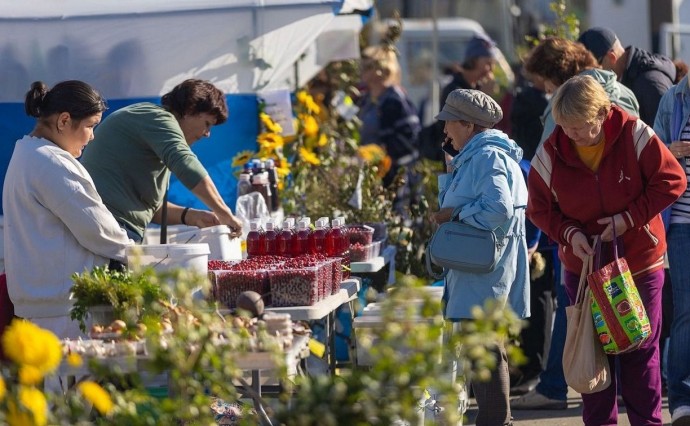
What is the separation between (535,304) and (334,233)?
1.72 metres

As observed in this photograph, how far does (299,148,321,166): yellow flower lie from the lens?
811 centimetres

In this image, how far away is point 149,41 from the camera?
7.33 metres

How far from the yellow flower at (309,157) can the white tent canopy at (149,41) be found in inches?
23.9

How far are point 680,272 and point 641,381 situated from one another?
0.69 m

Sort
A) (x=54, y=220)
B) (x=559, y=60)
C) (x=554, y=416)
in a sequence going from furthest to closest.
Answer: (x=554, y=416) < (x=559, y=60) < (x=54, y=220)

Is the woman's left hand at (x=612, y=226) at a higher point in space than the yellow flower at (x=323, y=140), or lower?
higher

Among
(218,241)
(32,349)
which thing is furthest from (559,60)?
(32,349)

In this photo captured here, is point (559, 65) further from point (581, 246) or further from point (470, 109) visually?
point (581, 246)

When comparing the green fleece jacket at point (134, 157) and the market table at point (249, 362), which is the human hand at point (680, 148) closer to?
the green fleece jacket at point (134, 157)

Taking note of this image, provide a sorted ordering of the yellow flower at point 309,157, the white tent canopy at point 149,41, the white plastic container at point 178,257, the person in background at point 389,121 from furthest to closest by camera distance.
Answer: the person in background at point 389,121, the yellow flower at point 309,157, the white tent canopy at point 149,41, the white plastic container at point 178,257

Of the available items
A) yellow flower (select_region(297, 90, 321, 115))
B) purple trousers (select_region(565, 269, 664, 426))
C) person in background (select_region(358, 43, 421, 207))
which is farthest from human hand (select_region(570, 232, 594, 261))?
person in background (select_region(358, 43, 421, 207))

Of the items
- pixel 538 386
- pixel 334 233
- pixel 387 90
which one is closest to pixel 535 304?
pixel 538 386

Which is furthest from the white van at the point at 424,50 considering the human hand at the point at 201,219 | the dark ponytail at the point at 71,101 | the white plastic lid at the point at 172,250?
the white plastic lid at the point at 172,250

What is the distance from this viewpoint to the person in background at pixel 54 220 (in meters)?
4.62
